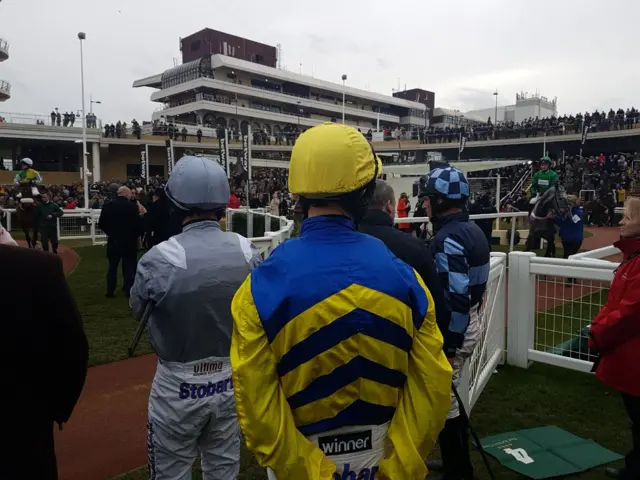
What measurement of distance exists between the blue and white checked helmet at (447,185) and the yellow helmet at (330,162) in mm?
1609

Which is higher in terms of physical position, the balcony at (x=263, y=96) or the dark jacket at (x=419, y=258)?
the balcony at (x=263, y=96)

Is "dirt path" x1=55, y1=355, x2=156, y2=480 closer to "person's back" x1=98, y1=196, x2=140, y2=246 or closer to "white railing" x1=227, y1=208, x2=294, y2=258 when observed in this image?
"white railing" x1=227, y1=208, x2=294, y2=258

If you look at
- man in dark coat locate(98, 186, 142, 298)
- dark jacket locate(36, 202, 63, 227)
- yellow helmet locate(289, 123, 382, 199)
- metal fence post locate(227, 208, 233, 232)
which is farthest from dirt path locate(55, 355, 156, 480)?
metal fence post locate(227, 208, 233, 232)

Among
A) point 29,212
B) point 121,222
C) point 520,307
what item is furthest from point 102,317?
point 29,212

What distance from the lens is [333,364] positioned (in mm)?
1536

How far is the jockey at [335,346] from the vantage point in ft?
4.95

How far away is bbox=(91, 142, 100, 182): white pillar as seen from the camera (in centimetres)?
3881

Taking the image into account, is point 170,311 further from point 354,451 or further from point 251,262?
point 354,451

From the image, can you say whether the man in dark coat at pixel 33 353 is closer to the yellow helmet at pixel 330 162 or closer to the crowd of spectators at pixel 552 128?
the yellow helmet at pixel 330 162

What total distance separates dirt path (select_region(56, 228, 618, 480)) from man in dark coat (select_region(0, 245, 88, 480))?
1.90m

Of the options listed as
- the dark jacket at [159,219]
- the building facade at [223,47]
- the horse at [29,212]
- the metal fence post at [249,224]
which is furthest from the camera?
the building facade at [223,47]

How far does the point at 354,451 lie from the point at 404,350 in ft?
1.19

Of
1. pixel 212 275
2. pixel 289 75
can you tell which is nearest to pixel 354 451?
pixel 212 275

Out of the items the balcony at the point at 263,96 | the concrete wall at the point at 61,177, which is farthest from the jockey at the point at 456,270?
the balcony at the point at 263,96
